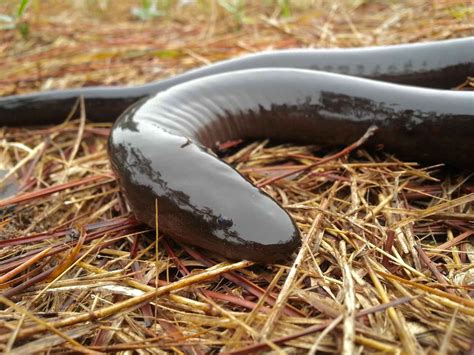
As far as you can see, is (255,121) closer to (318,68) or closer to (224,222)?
(318,68)

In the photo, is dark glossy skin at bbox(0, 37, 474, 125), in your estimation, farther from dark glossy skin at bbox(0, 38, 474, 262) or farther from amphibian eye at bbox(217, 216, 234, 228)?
amphibian eye at bbox(217, 216, 234, 228)

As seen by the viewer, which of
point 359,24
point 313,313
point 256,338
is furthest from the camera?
point 359,24

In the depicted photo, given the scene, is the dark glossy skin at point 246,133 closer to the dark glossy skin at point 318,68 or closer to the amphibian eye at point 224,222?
the amphibian eye at point 224,222

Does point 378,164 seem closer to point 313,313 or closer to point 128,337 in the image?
point 313,313

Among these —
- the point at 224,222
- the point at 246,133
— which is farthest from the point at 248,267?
the point at 246,133

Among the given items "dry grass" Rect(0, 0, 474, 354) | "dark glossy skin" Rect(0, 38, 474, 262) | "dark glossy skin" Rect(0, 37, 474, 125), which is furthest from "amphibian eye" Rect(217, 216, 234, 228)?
"dark glossy skin" Rect(0, 37, 474, 125)

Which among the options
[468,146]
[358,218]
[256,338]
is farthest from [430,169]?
[256,338]
